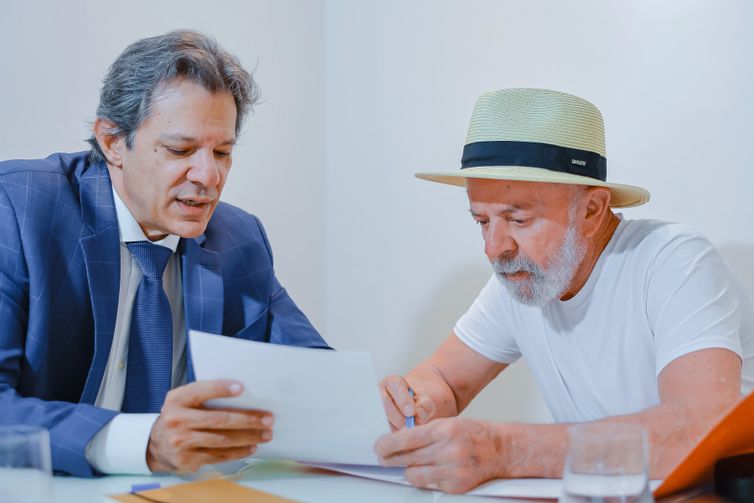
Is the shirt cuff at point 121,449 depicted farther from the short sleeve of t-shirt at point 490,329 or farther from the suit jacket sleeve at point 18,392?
the short sleeve of t-shirt at point 490,329

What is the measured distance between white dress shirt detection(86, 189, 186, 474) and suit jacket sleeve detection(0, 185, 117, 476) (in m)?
0.02

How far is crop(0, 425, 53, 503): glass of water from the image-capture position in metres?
0.82

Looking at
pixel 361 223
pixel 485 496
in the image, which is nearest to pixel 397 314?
pixel 361 223

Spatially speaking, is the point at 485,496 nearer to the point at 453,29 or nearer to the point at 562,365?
the point at 562,365

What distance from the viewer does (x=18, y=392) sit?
1366 mm

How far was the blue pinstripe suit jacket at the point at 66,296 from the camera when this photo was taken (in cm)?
123

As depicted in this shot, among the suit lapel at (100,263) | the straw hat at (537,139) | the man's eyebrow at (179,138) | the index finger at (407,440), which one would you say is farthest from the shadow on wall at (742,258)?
the suit lapel at (100,263)

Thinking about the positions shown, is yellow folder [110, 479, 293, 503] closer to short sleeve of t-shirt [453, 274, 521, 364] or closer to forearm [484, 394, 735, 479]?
forearm [484, 394, 735, 479]

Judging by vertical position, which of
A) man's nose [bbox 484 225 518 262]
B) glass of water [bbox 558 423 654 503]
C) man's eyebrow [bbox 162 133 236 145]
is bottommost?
glass of water [bbox 558 423 654 503]

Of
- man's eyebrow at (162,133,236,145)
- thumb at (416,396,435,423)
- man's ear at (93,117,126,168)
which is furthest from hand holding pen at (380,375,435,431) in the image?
man's ear at (93,117,126,168)

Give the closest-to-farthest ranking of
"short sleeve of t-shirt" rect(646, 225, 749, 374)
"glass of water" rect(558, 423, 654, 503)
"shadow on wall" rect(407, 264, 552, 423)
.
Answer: "glass of water" rect(558, 423, 654, 503)
"short sleeve of t-shirt" rect(646, 225, 749, 374)
"shadow on wall" rect(407, 264, 552, 423)

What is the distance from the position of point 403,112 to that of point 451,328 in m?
0.71

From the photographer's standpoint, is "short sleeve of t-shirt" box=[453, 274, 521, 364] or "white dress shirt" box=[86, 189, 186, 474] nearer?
"white dress shirt" box=[86, 189, 186, 474]

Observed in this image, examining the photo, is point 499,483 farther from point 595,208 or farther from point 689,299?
point 595,208
